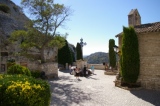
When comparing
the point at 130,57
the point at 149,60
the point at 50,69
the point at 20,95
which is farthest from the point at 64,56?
the point at 20,95

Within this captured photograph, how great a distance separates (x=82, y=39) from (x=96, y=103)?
86.4 feet

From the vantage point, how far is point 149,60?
1305cm

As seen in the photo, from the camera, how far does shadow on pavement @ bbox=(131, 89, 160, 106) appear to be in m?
9.98

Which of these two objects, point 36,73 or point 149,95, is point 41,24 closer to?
point 36,73

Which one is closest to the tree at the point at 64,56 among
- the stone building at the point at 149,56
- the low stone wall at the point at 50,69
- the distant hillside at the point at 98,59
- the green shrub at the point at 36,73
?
the low stone wall at the point at 50,69

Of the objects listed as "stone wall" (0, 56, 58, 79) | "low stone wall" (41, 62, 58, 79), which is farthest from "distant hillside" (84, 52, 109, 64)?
"stone wall" (0, 56, 58, 79)

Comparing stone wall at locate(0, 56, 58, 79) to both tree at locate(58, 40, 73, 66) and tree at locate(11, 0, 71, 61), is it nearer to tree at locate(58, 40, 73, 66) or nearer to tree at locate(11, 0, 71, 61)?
tree at locate(11, 0, 71, 61)

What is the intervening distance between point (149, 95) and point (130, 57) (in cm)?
339

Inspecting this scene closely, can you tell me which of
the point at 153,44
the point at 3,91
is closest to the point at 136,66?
the point at 153,44

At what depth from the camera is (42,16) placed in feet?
68.5

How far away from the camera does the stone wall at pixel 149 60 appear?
12.7m

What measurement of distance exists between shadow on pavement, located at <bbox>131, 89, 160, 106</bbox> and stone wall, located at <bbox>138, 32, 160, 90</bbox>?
2.76 feet

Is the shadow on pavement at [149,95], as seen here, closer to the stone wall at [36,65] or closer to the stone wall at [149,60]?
the stone wall at [149,60]

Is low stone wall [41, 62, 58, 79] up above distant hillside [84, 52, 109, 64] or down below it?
below
